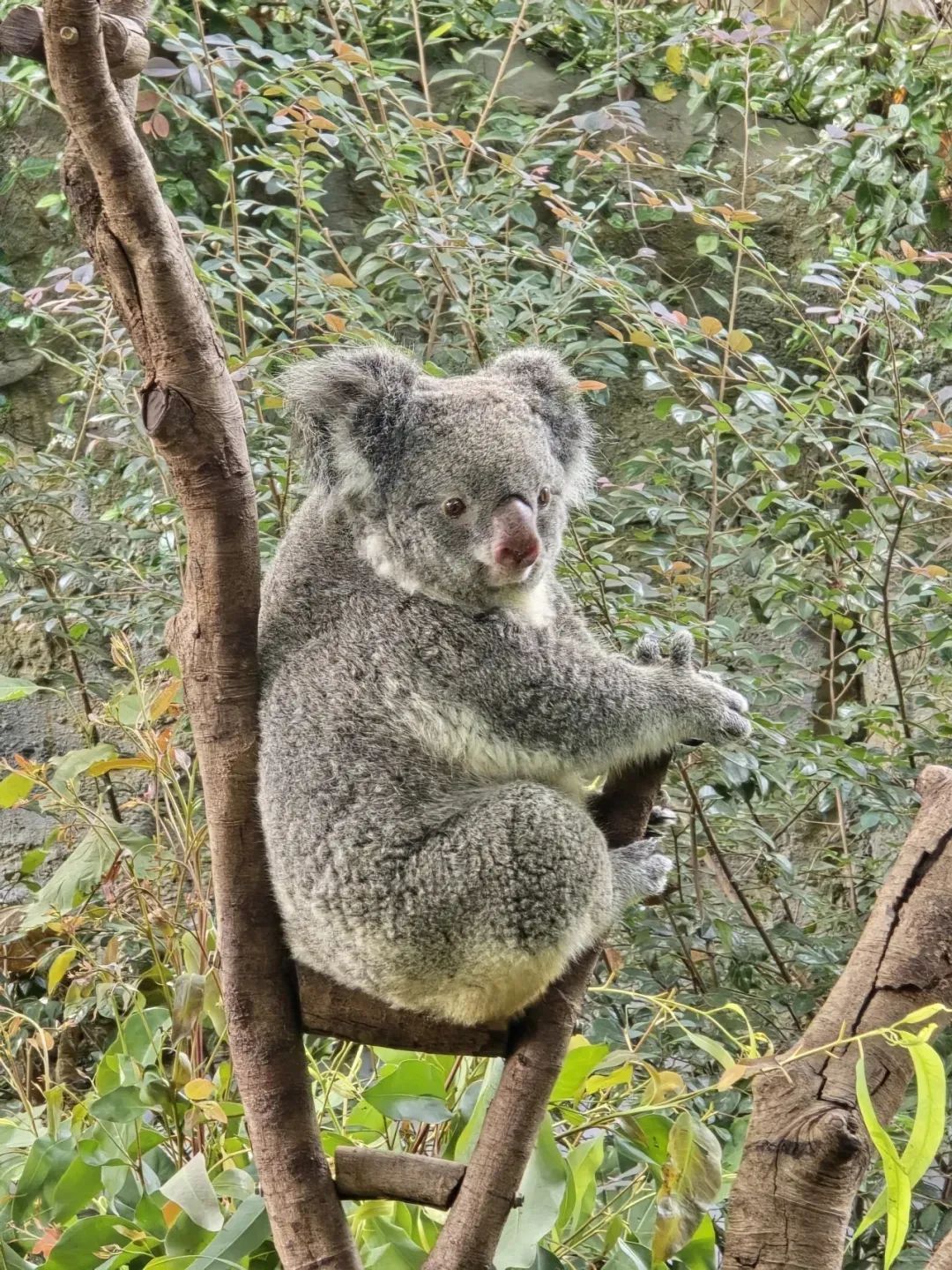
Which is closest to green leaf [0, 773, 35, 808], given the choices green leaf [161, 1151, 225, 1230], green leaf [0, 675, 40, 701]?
green leaf [0, 675, 40, 701]

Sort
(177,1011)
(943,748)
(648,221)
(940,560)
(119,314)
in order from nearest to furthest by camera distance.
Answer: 1. (119,314)
2. (177,1011)
3. (943,748)
4. (940,560)
5. (648,221)

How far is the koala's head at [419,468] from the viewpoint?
1959mm

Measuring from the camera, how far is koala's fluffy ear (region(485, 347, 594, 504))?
2195 millimetres

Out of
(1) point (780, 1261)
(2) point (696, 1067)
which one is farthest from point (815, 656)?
(1) point (780, 1261)

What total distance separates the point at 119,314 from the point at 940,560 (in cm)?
262

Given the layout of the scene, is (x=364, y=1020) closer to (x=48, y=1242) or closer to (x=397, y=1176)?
(x=397, y=1176)

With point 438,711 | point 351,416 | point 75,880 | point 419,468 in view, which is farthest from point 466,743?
point 75,880

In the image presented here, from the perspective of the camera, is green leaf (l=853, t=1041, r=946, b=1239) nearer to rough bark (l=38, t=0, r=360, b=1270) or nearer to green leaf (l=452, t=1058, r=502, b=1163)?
green leaf (l=452, t=1058, r=502, b=1163)

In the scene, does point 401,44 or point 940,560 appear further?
point 401,44

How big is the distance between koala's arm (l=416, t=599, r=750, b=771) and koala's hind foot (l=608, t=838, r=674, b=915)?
138 millimetres

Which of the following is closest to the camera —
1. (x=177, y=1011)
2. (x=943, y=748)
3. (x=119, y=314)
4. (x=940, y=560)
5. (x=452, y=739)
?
(x=119, y=314)

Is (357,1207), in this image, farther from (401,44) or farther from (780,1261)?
(401,44)

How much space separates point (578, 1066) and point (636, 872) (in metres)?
0.39

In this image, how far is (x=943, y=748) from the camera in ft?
9.45
